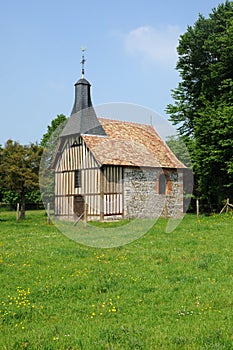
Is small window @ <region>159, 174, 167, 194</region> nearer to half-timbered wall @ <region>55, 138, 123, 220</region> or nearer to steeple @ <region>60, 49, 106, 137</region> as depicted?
half-timbered wall @ <region>55, 138, 123, 220</region>

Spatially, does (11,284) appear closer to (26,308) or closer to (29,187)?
(26,308)

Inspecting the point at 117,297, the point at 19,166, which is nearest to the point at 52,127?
the point at 19,166

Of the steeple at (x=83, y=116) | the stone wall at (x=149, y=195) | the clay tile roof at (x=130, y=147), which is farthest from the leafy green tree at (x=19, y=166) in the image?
the stone wall at (x=149, y=195)

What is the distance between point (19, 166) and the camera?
102 ft

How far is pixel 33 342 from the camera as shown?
6078 millimetres

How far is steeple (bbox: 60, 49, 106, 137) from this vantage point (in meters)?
29.0

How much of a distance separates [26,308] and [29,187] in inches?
950

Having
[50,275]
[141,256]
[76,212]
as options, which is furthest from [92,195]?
[50,275]

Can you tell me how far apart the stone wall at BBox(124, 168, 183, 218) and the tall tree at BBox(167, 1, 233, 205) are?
2.19 metres

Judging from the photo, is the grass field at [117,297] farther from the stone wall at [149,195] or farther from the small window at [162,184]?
the small window at [162,184]

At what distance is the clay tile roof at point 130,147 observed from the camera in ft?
89.1

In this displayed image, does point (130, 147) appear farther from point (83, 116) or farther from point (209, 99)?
point (209, 99)

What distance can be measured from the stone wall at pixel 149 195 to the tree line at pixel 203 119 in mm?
2156

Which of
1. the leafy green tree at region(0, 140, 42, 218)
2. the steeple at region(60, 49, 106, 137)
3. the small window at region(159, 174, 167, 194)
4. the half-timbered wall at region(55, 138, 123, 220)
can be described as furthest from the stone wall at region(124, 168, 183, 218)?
the leafy green tree at region(0, 140, 42, 218)
